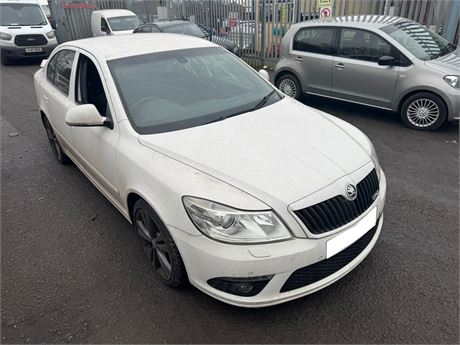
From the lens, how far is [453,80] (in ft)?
16.7

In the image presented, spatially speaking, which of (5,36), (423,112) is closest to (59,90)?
(423,112)

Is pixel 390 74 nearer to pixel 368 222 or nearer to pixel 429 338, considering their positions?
pixel 368 222

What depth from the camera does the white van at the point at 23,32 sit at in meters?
12.3

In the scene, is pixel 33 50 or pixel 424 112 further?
pixel 33 50

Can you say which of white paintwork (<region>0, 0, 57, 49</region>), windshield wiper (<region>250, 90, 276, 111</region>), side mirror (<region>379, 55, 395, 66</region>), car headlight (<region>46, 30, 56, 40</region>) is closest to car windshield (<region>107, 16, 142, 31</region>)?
car headlight (<region>46, 30, 56, 40</region>)

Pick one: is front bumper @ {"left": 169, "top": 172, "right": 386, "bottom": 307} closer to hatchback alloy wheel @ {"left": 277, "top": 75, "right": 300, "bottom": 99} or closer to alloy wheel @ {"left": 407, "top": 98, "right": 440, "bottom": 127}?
alloy wheel @ {"left": 407, "top": 98, "right": 440, "bottom": 127}

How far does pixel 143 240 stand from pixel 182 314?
27.2 inches

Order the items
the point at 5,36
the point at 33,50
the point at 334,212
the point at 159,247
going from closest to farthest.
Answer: the point at 334,212
the point at 159,247
the point at 5,36
the point at 33,50

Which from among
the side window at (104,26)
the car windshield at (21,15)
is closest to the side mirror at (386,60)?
the side window at (104,26)

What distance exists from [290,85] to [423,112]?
2.59m

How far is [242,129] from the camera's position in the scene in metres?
2.70

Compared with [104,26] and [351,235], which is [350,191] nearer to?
[351,235]

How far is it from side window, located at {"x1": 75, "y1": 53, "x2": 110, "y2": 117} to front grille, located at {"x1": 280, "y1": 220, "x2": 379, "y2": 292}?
200 cm

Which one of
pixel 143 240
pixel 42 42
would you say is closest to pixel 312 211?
pixel 143 240
